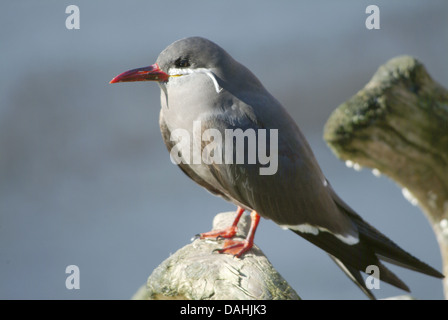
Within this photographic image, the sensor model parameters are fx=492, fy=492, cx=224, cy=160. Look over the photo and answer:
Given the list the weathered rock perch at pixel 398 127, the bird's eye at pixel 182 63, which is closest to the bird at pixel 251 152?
the bird's eye at pixel 182 63

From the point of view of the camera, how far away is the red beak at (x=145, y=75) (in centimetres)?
145

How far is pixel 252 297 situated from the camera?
1.33 m

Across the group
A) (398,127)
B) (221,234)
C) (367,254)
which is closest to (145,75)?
(221,234)

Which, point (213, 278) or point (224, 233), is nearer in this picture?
point (213, 278)

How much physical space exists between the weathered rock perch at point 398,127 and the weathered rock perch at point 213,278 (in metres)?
0.80

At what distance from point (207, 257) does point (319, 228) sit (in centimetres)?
36

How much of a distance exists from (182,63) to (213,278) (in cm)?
63

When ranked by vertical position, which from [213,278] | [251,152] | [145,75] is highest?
[145,75]

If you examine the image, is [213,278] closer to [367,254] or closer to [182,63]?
[367,254]

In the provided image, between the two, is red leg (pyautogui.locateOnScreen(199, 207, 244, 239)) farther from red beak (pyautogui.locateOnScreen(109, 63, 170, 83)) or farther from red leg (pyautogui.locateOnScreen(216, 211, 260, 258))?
red beak (pyautogui.locateOnScreen(109, 63, 170, 83))

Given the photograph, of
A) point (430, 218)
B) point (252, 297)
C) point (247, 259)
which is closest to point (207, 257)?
point (247, 259)

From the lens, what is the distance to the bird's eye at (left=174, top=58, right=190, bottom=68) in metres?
1.46

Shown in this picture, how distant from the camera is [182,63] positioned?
4.80 ft

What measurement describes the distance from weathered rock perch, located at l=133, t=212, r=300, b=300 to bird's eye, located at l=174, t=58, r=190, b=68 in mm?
588
